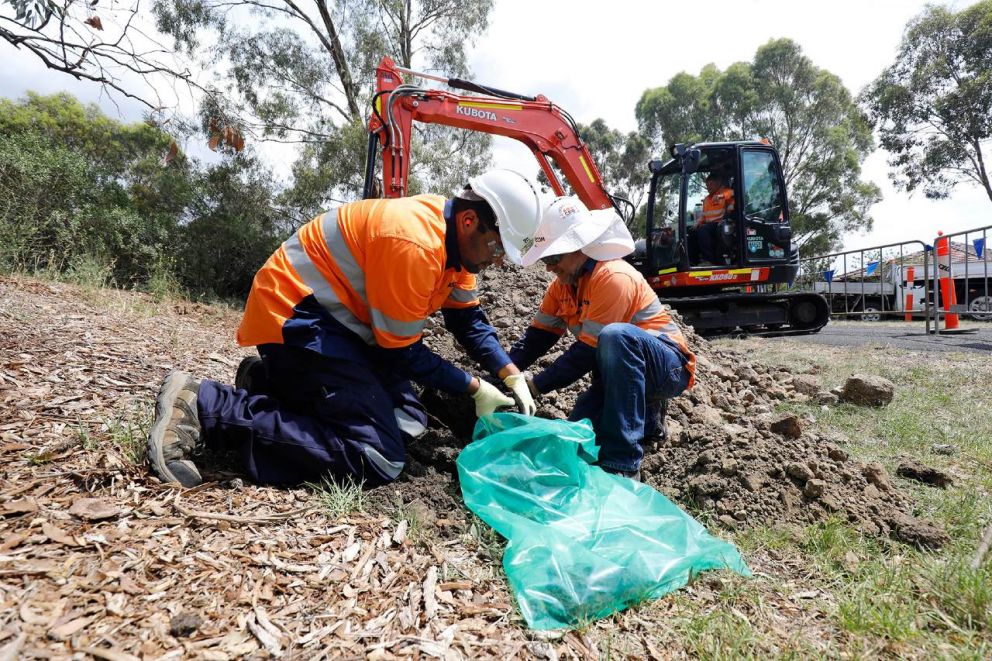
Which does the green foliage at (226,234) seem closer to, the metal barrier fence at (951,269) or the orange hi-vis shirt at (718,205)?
the orange hi-vis shirt at (718,205)

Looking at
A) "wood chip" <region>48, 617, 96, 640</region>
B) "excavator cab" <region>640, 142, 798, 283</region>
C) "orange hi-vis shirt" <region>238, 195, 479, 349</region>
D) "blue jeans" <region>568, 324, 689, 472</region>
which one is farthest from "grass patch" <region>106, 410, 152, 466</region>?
"excavator cab" <region>640, 142, 798, 283</region>

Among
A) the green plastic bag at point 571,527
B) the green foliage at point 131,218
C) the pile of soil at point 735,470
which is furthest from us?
the green foliage at point 131,218

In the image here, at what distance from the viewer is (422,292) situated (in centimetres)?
239

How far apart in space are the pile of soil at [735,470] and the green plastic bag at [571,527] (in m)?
0.27

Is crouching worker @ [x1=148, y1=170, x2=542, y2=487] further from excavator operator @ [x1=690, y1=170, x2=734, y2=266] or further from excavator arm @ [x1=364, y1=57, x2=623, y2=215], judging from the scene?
excavator operator @ [x1=690, y1=170, x2=734, y2=266]

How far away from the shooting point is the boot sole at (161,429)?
82.4 inches

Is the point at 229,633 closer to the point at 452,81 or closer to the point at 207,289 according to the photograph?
the point at 452,81

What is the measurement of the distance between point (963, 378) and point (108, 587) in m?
6.54

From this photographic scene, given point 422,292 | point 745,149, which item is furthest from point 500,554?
point 745,149

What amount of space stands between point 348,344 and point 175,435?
777mm

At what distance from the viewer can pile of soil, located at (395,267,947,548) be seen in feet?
8.02

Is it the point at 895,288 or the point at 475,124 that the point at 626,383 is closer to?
the point at 475,124

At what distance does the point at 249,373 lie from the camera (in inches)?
109

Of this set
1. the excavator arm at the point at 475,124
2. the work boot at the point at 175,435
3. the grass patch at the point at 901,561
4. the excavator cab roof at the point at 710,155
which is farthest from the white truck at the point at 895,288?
the work boot at the point at 175,435
